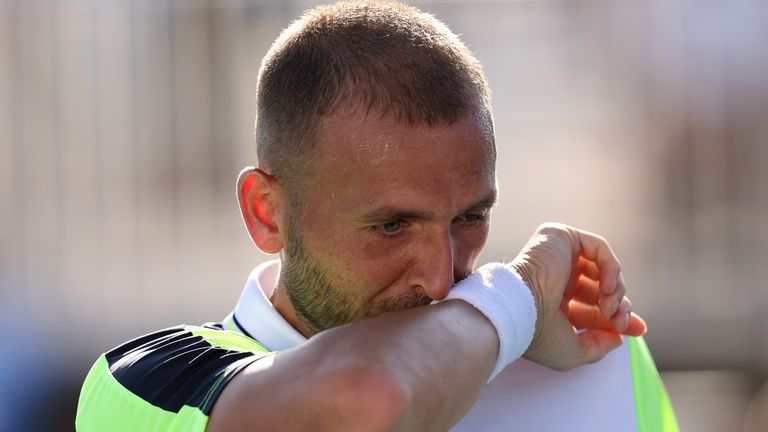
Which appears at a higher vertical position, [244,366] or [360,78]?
[360,78]

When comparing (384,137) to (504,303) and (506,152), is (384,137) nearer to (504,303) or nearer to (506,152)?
(504,303)

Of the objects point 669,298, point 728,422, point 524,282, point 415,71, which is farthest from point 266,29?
point 524,282

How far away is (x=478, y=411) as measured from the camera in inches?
94.7

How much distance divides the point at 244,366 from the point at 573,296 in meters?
1.14

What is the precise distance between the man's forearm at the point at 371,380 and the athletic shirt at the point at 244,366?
5.3 inches

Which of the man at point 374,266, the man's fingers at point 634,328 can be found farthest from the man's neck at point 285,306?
the man's fingers at point 634,328

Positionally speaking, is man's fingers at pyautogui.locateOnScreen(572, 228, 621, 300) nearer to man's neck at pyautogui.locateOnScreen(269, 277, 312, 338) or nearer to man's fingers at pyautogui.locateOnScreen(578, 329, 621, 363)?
man's fingers at pyautogui.locateOnScreen(578, 329, 621, 363)

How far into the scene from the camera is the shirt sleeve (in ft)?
5.72

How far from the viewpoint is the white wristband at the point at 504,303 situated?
6.00ft

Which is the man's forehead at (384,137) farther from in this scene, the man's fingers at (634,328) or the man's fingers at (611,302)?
the man's fingers at (634,328)

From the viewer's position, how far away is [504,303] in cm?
188

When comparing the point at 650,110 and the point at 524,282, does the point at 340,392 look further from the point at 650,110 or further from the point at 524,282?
the point at 650,110

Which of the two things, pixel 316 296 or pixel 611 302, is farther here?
pixel 611 302

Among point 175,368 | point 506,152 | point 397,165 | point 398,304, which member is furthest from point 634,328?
point 506,152
